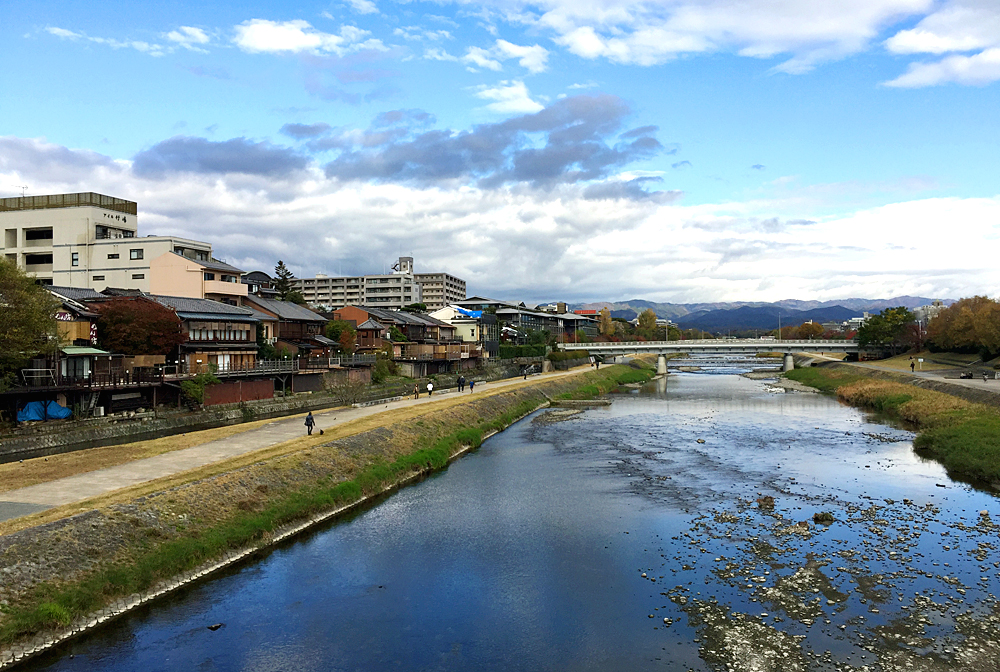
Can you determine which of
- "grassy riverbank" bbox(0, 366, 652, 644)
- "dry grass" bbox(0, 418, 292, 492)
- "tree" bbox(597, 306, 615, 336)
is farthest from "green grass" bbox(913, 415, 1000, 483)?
"tree" bbox(597, 306, 615, 336)

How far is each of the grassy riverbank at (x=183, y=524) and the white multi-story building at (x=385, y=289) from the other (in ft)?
A: 386

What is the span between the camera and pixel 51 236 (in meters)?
70.5

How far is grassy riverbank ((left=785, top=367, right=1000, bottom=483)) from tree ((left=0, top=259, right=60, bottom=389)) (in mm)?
43635

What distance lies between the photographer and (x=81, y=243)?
68.0 metres

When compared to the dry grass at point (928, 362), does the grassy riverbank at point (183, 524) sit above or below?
below

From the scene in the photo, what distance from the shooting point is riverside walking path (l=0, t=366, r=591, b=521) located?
20156mm

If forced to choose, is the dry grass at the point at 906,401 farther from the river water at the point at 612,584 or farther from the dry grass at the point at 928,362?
the river water at the point at 612,584

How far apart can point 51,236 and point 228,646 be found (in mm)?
71809

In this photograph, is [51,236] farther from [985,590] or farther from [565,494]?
[985,590]

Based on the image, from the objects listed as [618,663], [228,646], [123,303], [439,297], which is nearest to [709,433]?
[618,663]

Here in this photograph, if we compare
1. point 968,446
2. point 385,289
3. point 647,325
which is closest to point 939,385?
point 968,446

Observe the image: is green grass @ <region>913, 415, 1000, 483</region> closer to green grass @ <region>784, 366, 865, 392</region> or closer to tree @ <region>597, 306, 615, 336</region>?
green grass @ <region>784, 366, 865, 392</region>

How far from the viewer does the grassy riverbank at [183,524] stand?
15.2m

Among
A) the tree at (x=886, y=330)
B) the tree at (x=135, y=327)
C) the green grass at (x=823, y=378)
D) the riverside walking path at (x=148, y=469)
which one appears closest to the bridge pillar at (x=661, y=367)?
the green grass at (x=823, y=378)
